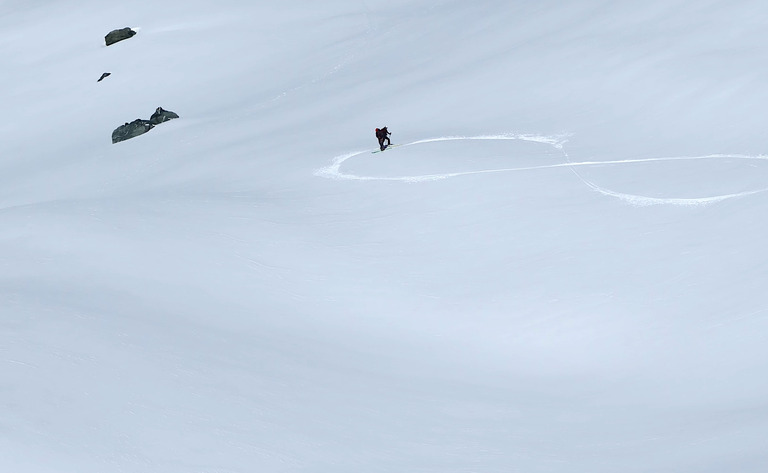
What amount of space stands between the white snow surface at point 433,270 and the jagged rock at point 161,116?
183 centimetres

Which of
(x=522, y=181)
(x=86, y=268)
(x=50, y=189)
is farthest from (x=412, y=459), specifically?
(x=50, y=189)

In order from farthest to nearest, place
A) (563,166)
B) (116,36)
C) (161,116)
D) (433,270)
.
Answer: (116,36) < (161,116) < (563,166) < (433,270)

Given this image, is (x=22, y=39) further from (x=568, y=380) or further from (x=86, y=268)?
(x=568, y=380)

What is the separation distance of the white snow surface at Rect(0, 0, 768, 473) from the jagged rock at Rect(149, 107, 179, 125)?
183 centimetres

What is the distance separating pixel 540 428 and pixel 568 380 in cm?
230

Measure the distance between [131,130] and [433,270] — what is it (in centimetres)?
2457

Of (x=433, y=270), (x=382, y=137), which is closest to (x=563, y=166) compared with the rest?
(x=382, y=137)

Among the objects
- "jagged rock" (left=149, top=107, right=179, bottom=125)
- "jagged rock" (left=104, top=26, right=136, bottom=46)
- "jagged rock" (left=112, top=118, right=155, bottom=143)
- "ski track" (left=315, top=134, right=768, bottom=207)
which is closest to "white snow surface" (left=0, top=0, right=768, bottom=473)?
"ski track" (left=315, top=134, right=768, bottom=207)

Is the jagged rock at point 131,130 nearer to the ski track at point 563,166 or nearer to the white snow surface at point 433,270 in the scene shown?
the white snow surface at point 433,270

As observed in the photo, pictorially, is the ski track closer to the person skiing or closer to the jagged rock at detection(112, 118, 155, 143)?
the person skiing

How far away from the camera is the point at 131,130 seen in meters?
44.8

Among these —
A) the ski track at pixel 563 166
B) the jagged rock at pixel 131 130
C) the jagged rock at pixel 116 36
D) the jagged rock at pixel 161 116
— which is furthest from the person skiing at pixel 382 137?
the jagged rock at pixel 116 36

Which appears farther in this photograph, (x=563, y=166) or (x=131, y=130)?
(x=131, y=130)

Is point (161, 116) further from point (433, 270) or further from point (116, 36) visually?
point (433, 270)
